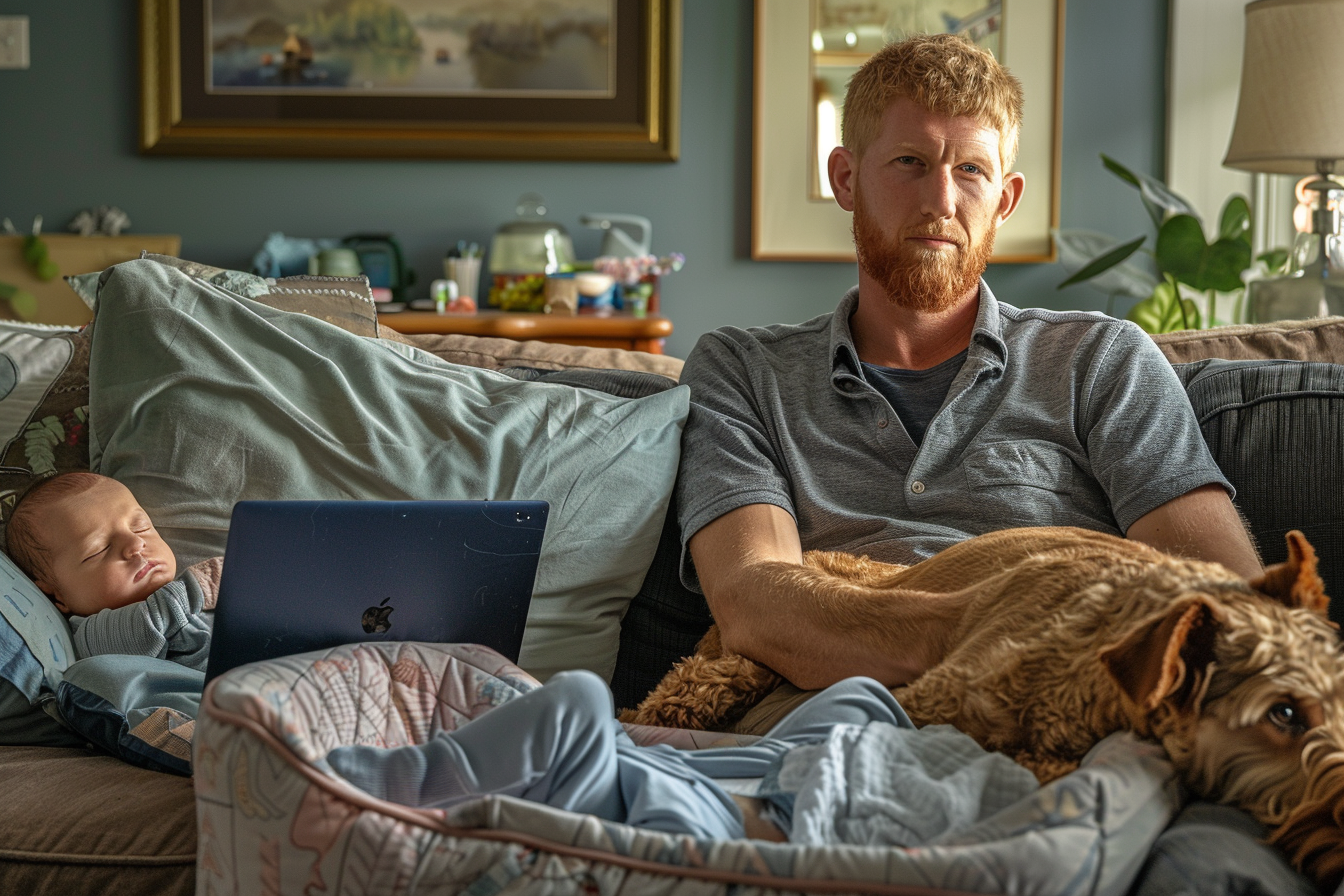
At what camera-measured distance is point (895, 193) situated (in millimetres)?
1545

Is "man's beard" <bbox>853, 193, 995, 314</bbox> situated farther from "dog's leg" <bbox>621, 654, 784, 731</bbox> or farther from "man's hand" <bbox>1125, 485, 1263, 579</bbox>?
"dog's leg" <bbox>621, 654, 784, 731</bbox>

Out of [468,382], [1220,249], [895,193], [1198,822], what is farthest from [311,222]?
[1198,822]

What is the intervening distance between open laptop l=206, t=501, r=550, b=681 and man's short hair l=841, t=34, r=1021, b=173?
2.78 feet

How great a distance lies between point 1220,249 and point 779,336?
1857 millimetres

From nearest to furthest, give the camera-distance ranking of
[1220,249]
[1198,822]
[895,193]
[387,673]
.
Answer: [1198,822]
[387,673]
[895,193]
[1220,249]

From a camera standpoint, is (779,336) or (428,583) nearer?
(428,583)

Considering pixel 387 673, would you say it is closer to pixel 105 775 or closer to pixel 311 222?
pixel 105 775

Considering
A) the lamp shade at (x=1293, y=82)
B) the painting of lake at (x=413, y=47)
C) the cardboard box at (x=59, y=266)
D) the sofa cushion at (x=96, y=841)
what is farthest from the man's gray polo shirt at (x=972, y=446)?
the cardboard box at (x=59, y=266)

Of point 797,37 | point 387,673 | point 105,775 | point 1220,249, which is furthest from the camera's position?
A: point 797,37

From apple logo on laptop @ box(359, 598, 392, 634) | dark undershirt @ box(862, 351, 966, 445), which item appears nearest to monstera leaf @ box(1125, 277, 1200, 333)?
dark undershirt @ box(862, 351, 966, 445)

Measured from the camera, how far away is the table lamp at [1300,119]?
266 cm

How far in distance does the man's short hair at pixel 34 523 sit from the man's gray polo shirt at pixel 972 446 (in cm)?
74

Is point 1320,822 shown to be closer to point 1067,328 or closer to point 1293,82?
point 1067,328

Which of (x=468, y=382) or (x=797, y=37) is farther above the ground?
(x=797, y=37)
